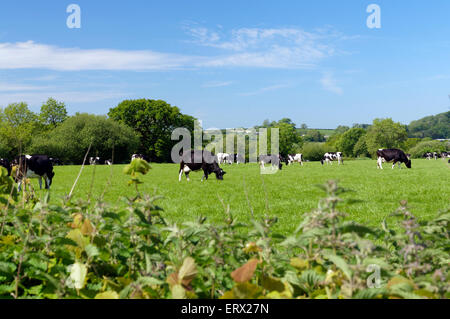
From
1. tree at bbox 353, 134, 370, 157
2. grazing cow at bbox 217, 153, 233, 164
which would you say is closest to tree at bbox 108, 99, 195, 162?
grazing cow at bbox 217, 153, 233, 164

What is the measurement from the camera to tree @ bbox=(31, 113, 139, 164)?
74.3 metres

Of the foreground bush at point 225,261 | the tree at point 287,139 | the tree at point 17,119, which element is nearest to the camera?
the foreground bush at point 225,261

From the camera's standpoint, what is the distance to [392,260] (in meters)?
2.86

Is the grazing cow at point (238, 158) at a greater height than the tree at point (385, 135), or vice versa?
the tree at point (385, 135)

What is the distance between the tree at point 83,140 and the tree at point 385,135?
7691 centimetres

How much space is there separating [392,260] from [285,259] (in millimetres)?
922

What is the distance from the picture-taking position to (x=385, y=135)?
129125mm

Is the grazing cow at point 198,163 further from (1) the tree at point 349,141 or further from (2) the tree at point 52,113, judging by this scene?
(1) the tree at point 349,141

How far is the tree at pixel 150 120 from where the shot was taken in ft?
312

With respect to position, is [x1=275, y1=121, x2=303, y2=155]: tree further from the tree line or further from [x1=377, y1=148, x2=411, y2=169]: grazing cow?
[x1=377, y1=148, x2=411, y2=169]: grazing cow

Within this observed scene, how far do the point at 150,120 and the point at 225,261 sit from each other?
316 ft

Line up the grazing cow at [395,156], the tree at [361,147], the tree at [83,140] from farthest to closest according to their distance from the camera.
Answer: the tree at [361,147] < the tree at [83,140] < the grazing cow at [395,156]

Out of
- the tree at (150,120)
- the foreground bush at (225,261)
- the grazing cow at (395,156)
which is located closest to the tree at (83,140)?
the tree at (150,120)
